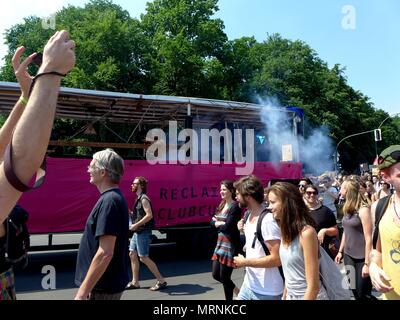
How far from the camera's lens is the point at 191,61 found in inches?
1133

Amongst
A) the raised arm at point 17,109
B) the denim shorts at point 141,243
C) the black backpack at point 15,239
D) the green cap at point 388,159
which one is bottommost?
the denim shorts at point 141,243

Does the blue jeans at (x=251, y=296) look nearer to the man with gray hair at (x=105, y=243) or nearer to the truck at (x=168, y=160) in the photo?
the man with gray hair at (x=105, y=243)

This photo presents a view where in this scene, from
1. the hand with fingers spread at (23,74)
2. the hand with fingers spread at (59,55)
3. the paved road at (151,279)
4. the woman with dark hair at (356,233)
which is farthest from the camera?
the paved road at (151,279)

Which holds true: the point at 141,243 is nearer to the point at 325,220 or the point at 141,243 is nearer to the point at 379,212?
the point at 325,220

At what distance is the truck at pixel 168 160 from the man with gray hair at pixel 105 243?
563 cm

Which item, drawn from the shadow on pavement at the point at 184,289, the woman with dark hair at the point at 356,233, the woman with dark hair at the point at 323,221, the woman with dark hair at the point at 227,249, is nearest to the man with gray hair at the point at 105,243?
the woman with dark hair at the point at 227,249

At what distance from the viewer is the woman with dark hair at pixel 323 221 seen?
580cm

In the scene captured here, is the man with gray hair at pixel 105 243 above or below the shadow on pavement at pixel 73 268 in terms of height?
above

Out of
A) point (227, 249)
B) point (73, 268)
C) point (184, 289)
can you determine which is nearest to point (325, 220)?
point (227, 249)

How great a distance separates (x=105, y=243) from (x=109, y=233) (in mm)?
75

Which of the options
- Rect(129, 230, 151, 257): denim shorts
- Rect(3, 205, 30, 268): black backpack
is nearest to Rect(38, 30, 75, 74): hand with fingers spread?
Rect(3, 205, 30, 268): black backpack

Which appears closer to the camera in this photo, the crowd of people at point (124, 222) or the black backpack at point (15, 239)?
the crowd of people at point (124, 222)

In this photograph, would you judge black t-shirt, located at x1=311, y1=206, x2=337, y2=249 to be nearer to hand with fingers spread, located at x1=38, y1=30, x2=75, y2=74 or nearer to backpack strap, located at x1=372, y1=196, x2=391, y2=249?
backpack strap, located at x1=372, y1=196, x2=391, y2=249
